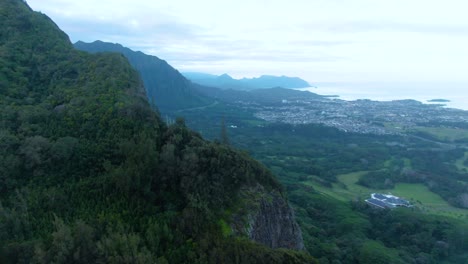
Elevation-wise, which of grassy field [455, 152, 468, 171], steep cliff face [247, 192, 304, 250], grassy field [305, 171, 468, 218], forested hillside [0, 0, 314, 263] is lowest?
grassy field [305, 171, 468, 218]

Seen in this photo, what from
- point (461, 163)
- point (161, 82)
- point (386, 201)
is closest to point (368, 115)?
point (461, 163)

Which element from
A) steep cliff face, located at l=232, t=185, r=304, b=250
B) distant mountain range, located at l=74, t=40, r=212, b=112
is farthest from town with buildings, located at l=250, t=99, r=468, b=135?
steep cliff face, located at l=232, t=185, r=304, b=250

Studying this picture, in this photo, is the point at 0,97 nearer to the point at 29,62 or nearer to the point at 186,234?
the point at 29,62

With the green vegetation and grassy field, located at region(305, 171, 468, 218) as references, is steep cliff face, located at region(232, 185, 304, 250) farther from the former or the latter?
grassy field, located at region(305, 171, 468, 218)

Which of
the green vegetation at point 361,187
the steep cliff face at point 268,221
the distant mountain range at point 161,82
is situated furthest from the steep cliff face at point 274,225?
the distant mountain range at point 161,82

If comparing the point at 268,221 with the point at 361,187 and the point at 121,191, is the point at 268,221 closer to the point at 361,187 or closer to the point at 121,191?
the point at 121,191

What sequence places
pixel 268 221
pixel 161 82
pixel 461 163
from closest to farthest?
1. pixel 268 221
2. pixel 461 163
3. pixel 161 82

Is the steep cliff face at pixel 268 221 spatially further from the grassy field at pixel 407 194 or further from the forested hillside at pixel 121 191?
the grassy field at pixel 407 194

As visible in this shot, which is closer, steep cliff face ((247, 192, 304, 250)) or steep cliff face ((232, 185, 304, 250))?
steep cliff face ((232, 185, 304, 250))
